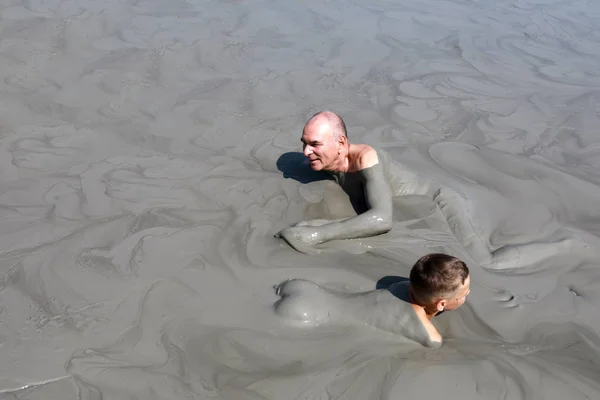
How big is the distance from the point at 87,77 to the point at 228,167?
250 cm

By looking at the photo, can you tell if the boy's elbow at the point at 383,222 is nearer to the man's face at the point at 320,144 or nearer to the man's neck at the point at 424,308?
the man's face at the point at 320,144

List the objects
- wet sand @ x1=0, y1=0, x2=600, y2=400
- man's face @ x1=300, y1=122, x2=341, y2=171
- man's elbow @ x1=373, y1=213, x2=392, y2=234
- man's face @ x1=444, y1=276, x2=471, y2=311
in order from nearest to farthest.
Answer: wet sand @ x1=0, y1=0, x2=600, y2=400 → man's face @ x1=444, y1=276, x2=471, y2=311 → man's elbow @ x1=373, y1=213, x2=392, y2=234 → man's face @ x1=300, y1=122, x2=341, y2=171

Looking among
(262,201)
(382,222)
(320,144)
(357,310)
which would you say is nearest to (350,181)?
(320,144)

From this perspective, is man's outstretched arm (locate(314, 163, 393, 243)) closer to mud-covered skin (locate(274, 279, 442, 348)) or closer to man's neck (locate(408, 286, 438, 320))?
mud-covered skin (locate(274, 279, 442, 348))

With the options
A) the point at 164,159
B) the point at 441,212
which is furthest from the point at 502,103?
the point at 164,159

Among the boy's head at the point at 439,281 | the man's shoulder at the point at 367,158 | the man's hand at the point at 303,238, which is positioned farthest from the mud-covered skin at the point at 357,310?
the man's shoulder at the point at 367,158

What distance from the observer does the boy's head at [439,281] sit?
3.30 meters

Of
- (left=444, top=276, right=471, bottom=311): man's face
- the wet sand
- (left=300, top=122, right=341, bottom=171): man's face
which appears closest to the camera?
the wet sand

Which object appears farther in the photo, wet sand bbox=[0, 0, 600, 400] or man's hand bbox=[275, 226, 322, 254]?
man's hand bbox=[275, 226, 322, 254]

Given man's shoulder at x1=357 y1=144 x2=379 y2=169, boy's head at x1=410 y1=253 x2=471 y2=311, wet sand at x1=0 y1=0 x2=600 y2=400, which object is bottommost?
wet sand at x1=0 y1=0 x2=600 y2=400

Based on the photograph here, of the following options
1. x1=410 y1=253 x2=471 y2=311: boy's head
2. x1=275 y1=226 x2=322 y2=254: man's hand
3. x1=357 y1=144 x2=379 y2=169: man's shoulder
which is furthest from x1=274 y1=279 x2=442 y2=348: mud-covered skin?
x1=357 y1=144 x2=379 y2=169: man's shoulder

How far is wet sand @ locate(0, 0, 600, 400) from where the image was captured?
10.5 feet

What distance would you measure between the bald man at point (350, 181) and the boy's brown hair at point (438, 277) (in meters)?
0.91

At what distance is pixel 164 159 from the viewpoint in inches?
205
